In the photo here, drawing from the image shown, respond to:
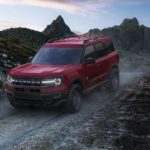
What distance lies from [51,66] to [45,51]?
1497 mm

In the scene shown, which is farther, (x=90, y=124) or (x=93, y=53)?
(x=93, y=53)

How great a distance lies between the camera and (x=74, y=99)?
14.2 meters

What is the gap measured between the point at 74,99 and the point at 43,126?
1.90 metres

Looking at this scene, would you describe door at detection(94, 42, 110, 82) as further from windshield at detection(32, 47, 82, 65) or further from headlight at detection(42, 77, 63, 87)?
headlight at detection(42, 77, 63, 87)

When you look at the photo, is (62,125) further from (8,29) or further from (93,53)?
(8,29)

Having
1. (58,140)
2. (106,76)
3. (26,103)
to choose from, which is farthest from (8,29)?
(58,140)

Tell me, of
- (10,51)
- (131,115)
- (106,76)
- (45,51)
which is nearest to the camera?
(131,115)

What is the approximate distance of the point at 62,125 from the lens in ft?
41.2

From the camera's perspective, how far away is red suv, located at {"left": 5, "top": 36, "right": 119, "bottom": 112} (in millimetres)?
13453

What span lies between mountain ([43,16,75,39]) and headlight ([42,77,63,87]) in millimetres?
29351

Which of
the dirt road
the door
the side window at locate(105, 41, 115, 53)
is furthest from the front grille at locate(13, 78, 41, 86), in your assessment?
the side window at locate(105, 41, 115, 53)

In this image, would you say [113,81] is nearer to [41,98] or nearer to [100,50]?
[100,50]

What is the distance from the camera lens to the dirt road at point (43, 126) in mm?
10852

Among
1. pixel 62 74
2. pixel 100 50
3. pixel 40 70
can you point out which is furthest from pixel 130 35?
pixel 62 74
